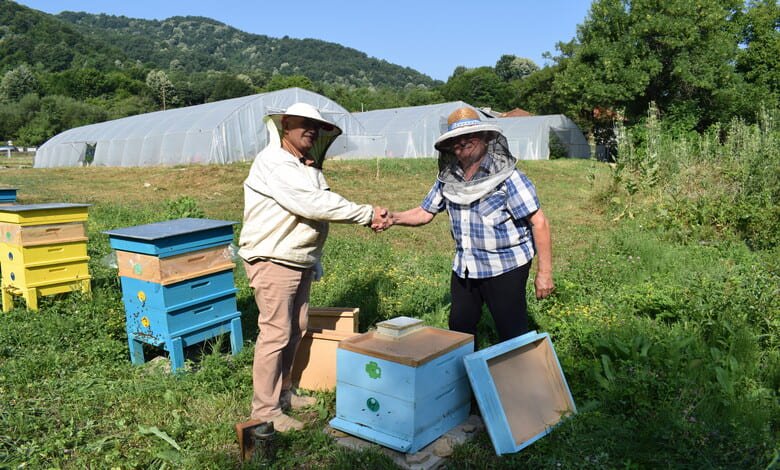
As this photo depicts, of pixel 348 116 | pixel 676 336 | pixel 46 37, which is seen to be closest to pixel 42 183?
pixel 348 116

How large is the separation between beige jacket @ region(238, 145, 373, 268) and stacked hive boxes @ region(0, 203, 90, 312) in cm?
305

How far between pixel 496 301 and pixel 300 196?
4.60 ft

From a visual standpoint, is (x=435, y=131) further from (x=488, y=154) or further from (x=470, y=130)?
(x=470, y=130)

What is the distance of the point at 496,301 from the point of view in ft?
11.4

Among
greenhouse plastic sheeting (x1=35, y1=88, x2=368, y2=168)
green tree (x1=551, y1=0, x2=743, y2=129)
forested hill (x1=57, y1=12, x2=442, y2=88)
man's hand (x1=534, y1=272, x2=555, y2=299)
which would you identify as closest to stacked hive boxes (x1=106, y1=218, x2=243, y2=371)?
man's hand (x1=534, y1=272, x2=555, y2=299)

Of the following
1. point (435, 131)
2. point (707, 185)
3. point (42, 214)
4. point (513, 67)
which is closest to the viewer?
point (42, 214)

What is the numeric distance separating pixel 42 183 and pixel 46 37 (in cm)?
10156

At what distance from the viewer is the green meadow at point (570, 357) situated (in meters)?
3.01

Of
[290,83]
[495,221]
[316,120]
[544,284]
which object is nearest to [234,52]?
[290,83]

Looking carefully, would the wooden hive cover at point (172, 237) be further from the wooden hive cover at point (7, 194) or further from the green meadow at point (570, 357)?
the wooden hive cover at point (7, 194)

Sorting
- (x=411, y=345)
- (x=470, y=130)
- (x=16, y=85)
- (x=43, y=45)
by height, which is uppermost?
(x=43, y=45)

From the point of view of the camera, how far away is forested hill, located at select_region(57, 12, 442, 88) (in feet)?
453

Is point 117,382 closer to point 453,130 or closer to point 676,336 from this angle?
point 453,130

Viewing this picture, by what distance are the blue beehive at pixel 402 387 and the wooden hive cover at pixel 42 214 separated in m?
3.71
